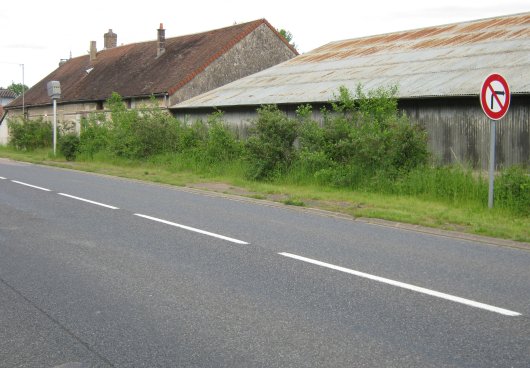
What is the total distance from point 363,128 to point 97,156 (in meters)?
16.5

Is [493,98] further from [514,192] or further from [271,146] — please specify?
[271,146]

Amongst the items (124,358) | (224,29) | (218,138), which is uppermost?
(224,29)

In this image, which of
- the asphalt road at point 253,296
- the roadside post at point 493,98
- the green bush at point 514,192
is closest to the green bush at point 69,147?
the asphalt road at point 253,296

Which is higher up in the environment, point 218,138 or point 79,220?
point 218,138

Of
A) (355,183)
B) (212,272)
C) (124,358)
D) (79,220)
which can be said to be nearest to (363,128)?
(355,183)

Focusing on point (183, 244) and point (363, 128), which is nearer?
point (183, 244)

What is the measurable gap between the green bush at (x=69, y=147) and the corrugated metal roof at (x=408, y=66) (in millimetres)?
5812

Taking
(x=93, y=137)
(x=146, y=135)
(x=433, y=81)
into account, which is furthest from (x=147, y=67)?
(x=433, y=81)

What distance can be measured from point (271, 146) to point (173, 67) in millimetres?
21260

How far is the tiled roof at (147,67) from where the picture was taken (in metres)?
36.9

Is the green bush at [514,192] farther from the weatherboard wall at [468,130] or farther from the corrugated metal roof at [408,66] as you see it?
the corrugated metal roof at [408,66]

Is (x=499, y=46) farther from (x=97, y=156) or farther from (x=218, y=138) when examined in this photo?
(x=97, y=156)

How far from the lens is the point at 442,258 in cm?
801

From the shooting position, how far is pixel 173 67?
38312 mm
